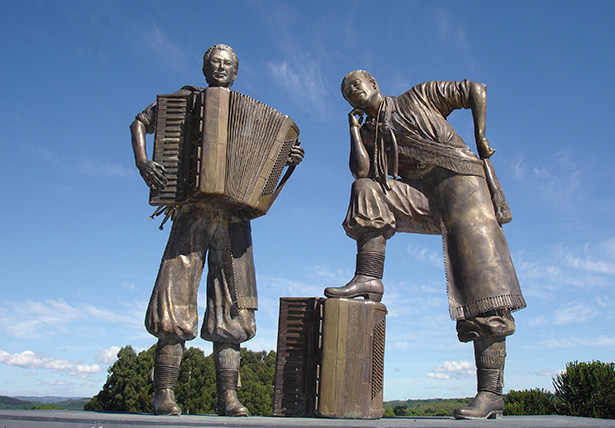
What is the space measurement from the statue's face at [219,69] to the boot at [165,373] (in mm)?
2751

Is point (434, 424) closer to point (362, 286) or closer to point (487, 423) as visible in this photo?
point (487, 423)

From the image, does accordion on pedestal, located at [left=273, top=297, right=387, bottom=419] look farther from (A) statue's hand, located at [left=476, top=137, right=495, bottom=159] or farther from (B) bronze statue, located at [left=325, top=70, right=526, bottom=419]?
(A) statue's hand, located at [left=476, top=137, right=495, bottom=159]

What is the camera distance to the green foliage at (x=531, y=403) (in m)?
10.2

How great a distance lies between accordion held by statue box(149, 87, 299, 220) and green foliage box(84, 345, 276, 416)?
91.2 ft

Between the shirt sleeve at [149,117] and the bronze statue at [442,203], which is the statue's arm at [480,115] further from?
the shirt sleeve at [149,117]

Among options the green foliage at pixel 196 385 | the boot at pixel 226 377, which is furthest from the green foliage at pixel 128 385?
the boot at pixel 226 377

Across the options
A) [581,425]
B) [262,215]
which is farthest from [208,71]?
[581,425]

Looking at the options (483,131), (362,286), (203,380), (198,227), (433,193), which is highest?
(483,131)

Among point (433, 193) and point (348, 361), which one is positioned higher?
point (433, 193)

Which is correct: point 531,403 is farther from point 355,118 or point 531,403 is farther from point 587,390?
point 355,118

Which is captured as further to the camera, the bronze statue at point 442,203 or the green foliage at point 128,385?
the green foliage at point 128,385

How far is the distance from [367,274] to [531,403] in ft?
21.9

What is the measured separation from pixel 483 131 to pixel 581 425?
121 inches

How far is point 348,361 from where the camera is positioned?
5383mm
